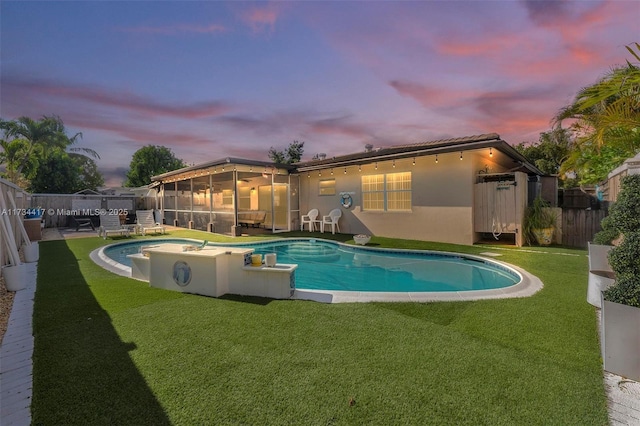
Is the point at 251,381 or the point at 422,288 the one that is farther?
the point at 422,288

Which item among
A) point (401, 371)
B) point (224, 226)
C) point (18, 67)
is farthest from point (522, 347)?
point (18, 67)

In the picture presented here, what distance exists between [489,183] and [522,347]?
8.28m

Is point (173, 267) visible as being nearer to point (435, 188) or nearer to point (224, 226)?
point (435, 188)

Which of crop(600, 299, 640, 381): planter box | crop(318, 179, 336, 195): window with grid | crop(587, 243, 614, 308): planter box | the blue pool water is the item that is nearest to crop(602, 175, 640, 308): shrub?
crop(600, 299, 640, 381): planter box

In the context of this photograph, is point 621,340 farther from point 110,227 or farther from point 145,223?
point 145,223

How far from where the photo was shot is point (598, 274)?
414cm

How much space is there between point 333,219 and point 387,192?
9.29 feet

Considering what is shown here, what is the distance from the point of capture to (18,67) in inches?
488

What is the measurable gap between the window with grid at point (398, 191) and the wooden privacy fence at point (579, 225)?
5.21 metres

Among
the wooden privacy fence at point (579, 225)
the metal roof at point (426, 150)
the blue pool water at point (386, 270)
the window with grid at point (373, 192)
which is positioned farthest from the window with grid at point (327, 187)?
the wooden privacy fence at point (579, 225)

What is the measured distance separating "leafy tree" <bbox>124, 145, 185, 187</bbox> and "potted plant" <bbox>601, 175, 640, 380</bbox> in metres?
47.3

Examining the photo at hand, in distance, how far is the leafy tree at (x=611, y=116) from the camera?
3.58 m

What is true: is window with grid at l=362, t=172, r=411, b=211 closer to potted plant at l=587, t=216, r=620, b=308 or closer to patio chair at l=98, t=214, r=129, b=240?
potted plant at l=587, t=216, r=620, b=308

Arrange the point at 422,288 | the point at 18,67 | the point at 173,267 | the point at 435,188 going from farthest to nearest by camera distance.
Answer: the point at 18,67 → the point at 435,188 → the point at 422,288 → the point at 173,267
